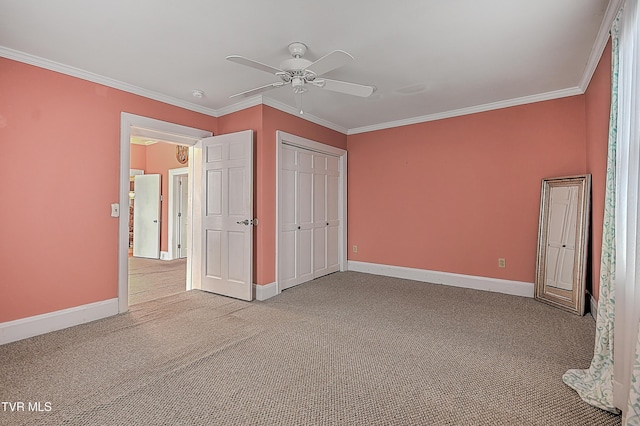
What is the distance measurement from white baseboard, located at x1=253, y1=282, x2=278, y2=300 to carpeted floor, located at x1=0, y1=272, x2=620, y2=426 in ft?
0.89

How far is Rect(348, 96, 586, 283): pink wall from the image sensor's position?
3.79m

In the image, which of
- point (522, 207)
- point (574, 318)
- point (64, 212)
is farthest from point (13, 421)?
point (522, 207)

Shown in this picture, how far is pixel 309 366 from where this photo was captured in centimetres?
221

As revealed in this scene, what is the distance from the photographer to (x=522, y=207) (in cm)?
393

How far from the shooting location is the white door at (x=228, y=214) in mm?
3764

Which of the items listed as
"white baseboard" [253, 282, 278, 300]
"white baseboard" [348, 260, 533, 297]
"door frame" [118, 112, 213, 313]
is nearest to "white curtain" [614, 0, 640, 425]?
"white baseboard" [348, 260, 533, 297]

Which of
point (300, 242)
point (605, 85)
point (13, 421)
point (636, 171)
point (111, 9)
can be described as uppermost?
point (111, 9)

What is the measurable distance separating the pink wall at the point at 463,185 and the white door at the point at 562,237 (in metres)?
0.23

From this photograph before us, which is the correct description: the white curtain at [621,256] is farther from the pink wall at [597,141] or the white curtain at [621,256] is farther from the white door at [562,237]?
the white door at [562,237]

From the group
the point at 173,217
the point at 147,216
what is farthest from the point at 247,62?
the point at 147,216

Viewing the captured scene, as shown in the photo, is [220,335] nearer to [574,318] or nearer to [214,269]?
[214,269]

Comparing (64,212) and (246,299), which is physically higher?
(64,212)

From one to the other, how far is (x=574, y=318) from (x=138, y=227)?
25.7 feet

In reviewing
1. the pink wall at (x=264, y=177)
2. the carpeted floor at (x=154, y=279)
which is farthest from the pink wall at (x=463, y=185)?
the carpeted floor at (x=154, y=279)
